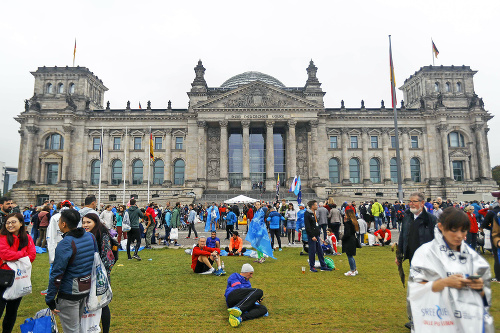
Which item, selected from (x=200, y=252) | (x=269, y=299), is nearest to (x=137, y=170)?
(x=200, y=252)

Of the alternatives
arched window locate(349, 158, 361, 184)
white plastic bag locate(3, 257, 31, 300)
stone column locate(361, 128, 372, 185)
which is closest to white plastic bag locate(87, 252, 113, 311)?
white plastic bag locate(3, 257, 31, 300)

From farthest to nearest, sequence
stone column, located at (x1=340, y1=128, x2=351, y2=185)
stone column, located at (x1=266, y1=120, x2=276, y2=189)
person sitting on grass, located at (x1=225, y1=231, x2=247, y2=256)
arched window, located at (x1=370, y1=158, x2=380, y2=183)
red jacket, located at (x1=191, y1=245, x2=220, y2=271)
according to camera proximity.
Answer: arched window, located at (x1=370, y1=158, x2=380, y2=183) → stone column, located at (x1=340, y1=128, x2=351, y2=185) → stone column, located at (x1=266, y1=120, x2=276, y2=189) → person sitting on grass, located at (x1=225, y1=231, x2=247, y2=256) → red jacket, located at (x1=191, y1=245, x2=220, y2=271)

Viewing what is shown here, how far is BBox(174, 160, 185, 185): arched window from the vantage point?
54.1 m

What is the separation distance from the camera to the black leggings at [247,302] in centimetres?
677

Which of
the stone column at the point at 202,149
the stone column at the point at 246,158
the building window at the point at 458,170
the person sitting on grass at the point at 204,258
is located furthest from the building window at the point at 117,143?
the building window at the point at 458,170

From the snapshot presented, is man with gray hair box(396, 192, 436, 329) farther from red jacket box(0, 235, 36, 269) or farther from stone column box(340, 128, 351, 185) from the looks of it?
stone column box(340, 128, 351, 185)

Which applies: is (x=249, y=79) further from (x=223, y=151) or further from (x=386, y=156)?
(x=386, y=156)

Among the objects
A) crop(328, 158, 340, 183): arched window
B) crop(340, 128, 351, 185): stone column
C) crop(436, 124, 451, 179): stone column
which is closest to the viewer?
crop(436, 124, 451, 179): stone column

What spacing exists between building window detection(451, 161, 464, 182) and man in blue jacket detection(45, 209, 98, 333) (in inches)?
2395

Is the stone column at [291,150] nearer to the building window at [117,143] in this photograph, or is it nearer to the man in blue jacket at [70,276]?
the building window at [117,143]

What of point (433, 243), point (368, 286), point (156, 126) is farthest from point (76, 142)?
point (433, 243)

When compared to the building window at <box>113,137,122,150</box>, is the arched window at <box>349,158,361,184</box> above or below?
below

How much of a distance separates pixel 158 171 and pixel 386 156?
37.4 meters

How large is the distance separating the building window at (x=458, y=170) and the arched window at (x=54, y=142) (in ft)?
209
